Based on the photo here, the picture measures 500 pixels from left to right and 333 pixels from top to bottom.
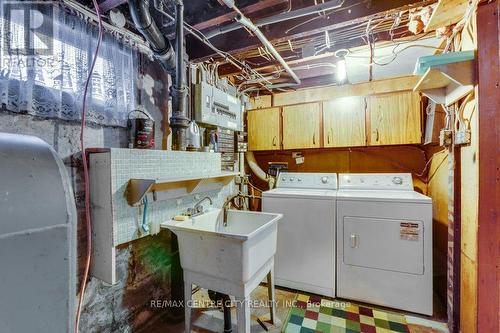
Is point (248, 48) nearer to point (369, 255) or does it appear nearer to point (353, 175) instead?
point (353, 175)

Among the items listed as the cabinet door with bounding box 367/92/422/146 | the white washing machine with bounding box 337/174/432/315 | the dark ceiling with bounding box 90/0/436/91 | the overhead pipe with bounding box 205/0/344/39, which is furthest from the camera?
the cabinet door with bounding box 367/92/422/146

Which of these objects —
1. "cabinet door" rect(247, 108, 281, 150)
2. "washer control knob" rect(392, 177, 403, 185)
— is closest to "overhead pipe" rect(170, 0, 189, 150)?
"cabinet door" rect(247, 108, 281, 150)

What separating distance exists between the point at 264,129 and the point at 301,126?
509 millimetres

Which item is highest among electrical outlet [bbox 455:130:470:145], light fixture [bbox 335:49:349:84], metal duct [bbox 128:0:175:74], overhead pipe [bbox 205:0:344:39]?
overhead pipe [bbox 205:0:344:39]

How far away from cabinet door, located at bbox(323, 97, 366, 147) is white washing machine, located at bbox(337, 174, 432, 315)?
759mm

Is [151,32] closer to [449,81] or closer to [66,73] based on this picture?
[66,73]

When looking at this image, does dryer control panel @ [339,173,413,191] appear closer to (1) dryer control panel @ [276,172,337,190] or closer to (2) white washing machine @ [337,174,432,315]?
(1) dryer control panel @ [276,172,337,190]

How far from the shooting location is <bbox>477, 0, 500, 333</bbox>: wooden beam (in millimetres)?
1359

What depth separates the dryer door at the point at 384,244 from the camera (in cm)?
204

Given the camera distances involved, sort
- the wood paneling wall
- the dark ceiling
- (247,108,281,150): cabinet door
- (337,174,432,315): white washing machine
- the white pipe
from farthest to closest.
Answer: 1. the white pipe
2. (247,108,281,150): cabinet door
3. the wood paneling wall
4. (337,174,432,315): white washing machine
5. the dark ceiling

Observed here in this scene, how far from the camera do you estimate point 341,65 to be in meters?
2.51

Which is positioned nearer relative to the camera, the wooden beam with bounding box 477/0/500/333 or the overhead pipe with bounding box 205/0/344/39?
the wooden beam with bounding box 477/0/500/333

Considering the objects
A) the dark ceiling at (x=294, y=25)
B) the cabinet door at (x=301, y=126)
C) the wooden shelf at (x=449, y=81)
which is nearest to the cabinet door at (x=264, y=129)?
the cabinet door at (x=301, y=126)

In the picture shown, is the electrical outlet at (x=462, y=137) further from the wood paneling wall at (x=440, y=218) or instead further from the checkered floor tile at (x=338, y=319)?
the checkered floor tile at (x=338, y=319)
